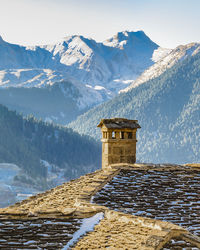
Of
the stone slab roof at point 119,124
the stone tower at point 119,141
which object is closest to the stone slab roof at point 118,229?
the stone tower at point 119,141

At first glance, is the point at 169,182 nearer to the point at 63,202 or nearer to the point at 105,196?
the point at 105,196

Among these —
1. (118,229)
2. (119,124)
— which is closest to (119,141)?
(119,124)

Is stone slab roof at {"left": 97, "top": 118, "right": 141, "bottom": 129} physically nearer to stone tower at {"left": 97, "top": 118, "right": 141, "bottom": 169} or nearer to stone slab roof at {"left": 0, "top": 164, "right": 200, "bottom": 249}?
stone tower at {"left": 97, "top": 118, "right": 141, "bottom": 169}

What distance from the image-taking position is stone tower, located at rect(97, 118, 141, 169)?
79.4 ft

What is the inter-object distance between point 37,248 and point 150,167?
9925mm

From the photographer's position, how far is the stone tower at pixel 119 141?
79.4 feet

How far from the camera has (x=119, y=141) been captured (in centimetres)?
2455

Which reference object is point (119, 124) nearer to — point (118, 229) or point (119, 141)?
point (119, 141)

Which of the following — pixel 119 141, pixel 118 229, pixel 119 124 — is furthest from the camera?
pixel 119 141

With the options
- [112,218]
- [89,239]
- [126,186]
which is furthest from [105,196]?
[89,239]

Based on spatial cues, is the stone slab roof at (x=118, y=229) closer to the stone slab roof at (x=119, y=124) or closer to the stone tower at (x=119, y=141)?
the stone tower at (x=119, y=141)

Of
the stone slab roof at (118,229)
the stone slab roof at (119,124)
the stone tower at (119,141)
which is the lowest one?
the stone slab roof at (118,229)

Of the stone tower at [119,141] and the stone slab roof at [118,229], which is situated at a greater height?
the stone tower at [119,141]

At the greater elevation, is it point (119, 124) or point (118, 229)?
point (119, 124)
